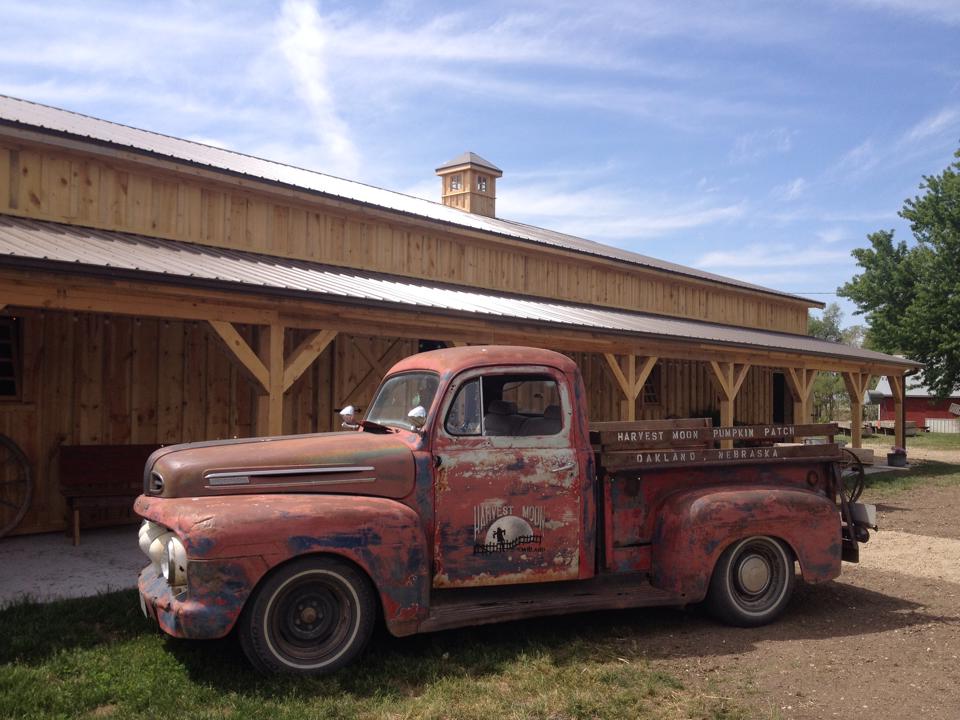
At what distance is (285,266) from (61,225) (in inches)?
111

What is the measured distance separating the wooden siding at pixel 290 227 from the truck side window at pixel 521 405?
722 centimetres

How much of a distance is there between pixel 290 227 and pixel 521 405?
819 cm

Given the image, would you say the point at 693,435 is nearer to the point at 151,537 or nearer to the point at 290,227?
the point at 151,537

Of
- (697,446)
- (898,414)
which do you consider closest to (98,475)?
(697,446)

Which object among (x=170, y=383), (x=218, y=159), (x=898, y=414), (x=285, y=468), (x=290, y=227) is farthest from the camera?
(x=898, y=414)

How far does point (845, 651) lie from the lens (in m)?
5.68

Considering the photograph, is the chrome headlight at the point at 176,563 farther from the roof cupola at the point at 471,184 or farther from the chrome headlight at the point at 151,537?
the roof cupola at the point at 471,184

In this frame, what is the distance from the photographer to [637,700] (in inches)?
185

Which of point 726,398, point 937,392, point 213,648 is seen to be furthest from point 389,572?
point 937,392

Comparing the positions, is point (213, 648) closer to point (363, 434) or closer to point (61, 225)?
point (363, 434)

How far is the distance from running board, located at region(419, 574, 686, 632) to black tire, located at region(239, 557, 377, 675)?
Result: 0.47m

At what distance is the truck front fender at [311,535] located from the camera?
15.4ft

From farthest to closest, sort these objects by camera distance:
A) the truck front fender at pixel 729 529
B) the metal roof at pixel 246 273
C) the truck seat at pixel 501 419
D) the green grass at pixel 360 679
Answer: the metal roof at pixel 246 273
the truck front fender at pixel 729 529
the truck seat at pixel 501 419
the green grass at pixel 360 679

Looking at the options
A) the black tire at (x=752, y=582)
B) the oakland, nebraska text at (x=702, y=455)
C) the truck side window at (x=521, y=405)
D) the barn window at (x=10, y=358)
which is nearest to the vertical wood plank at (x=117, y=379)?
the barn window at (x=10, y=358)
